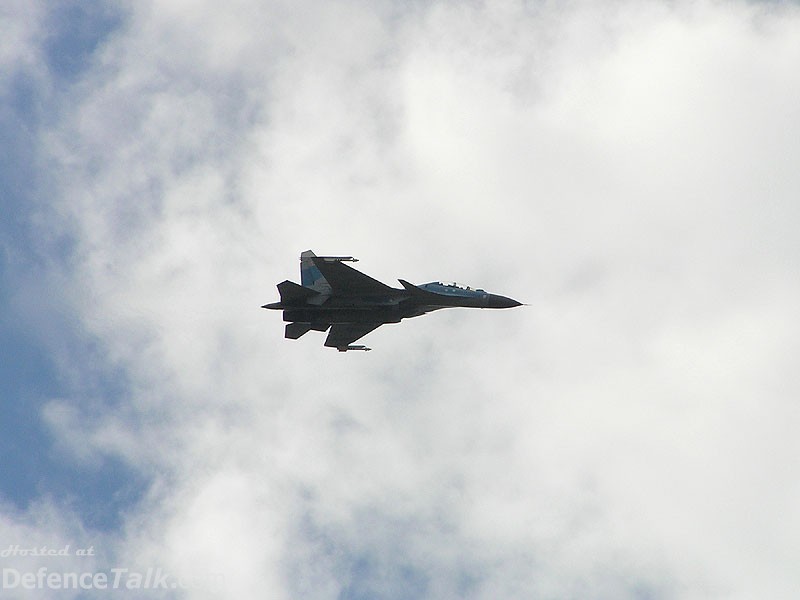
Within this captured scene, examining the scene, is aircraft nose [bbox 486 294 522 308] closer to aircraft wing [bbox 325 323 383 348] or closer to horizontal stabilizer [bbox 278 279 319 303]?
aircraft wing [bbox 325 323 383 348]

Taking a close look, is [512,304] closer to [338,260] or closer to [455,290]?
[455,290]

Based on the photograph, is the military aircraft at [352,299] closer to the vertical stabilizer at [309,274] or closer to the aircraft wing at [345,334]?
the vertical stabilizer at [309,274]

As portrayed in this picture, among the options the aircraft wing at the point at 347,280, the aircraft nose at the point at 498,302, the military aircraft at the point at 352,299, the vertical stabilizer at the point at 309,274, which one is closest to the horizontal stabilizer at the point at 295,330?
the military aircraft at the point at 352,299

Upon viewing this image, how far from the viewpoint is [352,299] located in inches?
4368

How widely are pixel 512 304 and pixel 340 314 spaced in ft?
49.8

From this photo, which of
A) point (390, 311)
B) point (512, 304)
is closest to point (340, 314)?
point (390, 311)

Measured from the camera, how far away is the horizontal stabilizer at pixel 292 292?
109125 millimetres

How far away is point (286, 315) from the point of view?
367 feet

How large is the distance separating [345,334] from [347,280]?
10.6 metres

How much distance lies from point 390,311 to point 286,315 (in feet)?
29.9

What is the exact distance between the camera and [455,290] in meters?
112

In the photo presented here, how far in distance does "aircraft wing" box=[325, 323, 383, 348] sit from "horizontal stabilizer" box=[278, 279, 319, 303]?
27.3ft

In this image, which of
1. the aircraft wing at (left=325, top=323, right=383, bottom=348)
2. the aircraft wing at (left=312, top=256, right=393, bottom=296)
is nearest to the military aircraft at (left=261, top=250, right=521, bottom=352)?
the aircraft wing at (left=312, top=256, right=393, bottom=296)

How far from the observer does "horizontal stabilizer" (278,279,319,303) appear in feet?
358
